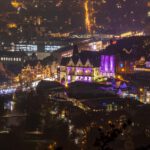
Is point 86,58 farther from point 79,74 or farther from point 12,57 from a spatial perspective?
point 12,57

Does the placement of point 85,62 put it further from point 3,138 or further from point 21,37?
point 21,37

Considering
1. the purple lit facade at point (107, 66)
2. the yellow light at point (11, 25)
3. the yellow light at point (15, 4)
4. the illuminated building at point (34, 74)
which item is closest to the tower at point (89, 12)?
the yellow light at point (15, 4)

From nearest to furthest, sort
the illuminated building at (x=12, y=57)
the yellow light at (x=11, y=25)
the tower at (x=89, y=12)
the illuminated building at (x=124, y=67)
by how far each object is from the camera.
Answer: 1. the illuminated building at (x=124, y=67)
2. the illuminated building at (x=12, y=57)
3. the yellow light at (x=11, y=25)
4. the tower at (x=89, y=12)

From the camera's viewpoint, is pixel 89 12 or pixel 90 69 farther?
pixel 89 12

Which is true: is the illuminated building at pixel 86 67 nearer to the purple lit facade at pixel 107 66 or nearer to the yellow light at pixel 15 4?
the purple lit facade at pixel 107 66

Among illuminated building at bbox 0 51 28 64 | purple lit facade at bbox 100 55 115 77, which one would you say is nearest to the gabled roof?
purple lit facade at bbox 100 55 115 77

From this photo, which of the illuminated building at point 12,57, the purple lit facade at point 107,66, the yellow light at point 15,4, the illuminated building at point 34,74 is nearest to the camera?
the purple lit facade at point 107,66

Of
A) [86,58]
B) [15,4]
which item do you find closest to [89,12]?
[15,4]

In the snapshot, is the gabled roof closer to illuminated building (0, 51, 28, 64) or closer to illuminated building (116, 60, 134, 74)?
illuminated building (116, 60, 134, 74)
